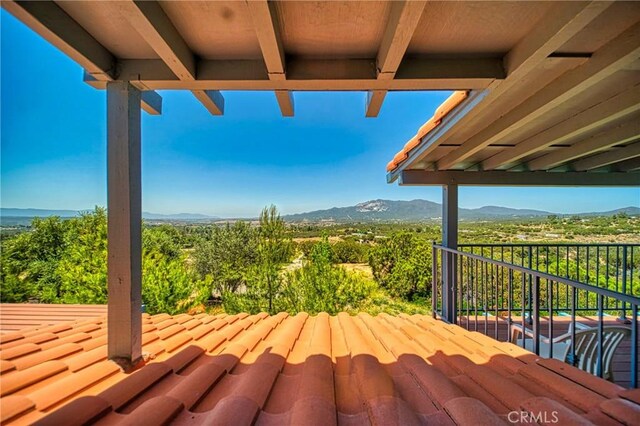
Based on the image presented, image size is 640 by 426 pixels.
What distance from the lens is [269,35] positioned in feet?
3.70

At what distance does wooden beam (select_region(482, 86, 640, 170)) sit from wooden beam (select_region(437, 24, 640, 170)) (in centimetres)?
38

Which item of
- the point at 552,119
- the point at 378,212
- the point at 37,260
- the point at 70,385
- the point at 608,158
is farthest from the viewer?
the point at 378,212

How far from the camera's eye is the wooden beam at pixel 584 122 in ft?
5.54

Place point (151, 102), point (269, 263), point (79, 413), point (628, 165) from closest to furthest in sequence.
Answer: point (79, 413), point (151, 102), point (628, 165), point (269, 263)

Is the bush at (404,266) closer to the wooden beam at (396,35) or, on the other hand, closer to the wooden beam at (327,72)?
the wooden beam at (327,72)

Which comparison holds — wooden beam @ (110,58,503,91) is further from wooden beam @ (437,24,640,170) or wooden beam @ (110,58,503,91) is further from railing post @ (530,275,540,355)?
railing post @ (530,275,540,355)

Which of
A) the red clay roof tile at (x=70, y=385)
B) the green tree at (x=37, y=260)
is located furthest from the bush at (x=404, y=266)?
the green tree at (x=37, y=260)

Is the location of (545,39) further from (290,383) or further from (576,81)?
(290,383)

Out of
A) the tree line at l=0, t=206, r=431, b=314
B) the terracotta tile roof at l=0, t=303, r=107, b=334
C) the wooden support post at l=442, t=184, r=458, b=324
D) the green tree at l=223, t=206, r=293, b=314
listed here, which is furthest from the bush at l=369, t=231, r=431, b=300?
the terracotta tile roof at l=0, t=303, r=107, b=334

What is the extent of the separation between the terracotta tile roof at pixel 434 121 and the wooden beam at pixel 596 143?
156 centimetres

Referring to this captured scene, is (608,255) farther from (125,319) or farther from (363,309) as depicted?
(363,309)

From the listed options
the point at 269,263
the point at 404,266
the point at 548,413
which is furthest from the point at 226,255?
the point at 548,413

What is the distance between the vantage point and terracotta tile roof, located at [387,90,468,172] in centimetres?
187

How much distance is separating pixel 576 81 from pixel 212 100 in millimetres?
2191
